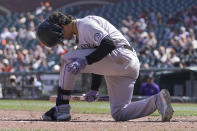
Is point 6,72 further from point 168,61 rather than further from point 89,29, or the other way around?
point 89,29

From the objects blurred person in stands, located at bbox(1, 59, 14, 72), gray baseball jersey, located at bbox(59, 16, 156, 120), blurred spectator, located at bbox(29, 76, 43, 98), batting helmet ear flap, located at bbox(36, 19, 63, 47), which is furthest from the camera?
blurred person in stands, located at bbox(1, 59, 14, 72)

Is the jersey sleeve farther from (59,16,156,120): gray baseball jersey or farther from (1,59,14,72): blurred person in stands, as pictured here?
(1,59,14,72): blurred person in stands

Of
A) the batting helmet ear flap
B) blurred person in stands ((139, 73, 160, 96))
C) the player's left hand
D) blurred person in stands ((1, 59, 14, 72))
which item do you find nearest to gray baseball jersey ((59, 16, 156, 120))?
the player's left hand

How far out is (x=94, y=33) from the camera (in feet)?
20.1

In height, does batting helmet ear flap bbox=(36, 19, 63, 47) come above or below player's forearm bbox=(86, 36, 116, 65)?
above

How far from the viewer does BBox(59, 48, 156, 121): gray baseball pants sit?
6305 mm

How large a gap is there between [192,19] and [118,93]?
1426cm

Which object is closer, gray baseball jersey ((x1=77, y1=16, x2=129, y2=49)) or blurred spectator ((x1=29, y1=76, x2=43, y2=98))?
gray baseball jersey ((x1=77, y1=16, x2=129, y2=49))

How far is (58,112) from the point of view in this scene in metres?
6.45

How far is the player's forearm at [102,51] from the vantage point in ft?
19.8

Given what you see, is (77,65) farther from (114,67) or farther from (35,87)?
(35,87)

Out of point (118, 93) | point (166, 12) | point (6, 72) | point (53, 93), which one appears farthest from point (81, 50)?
point (166, 12)

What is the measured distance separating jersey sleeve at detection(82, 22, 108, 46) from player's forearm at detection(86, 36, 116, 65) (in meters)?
0.06

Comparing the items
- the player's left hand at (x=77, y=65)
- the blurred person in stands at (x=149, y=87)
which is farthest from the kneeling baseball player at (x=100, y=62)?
the blurred person in stands at (x=149, y=87)
